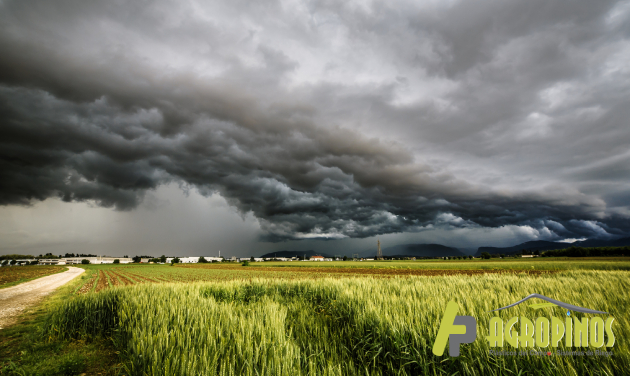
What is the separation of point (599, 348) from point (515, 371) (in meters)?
1.45

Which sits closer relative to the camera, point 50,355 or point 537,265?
point 50,355

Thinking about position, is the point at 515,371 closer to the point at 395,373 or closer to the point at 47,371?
the point at 395,373

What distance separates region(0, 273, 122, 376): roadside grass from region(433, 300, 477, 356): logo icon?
6977mm

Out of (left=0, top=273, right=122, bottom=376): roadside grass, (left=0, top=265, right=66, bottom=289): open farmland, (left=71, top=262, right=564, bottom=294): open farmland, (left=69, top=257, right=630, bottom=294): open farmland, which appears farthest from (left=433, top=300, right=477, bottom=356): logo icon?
(left=0, top=265, right=66, bottom=289): open farmland

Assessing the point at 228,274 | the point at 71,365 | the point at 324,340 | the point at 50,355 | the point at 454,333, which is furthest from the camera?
the point at 228,274

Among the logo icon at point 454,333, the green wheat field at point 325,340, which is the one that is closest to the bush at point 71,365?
the green wheat field at point 325,340

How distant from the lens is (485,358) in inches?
154

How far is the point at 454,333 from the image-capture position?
4762 mm

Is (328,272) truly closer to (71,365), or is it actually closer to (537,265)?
(537,265)

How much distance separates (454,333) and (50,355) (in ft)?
37.9

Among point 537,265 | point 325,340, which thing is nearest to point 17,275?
point 325,340

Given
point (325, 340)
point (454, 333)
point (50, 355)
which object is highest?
point (454, 333)

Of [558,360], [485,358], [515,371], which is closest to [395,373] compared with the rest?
[485,358]

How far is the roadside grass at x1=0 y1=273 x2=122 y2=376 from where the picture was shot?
6777 millimetres
